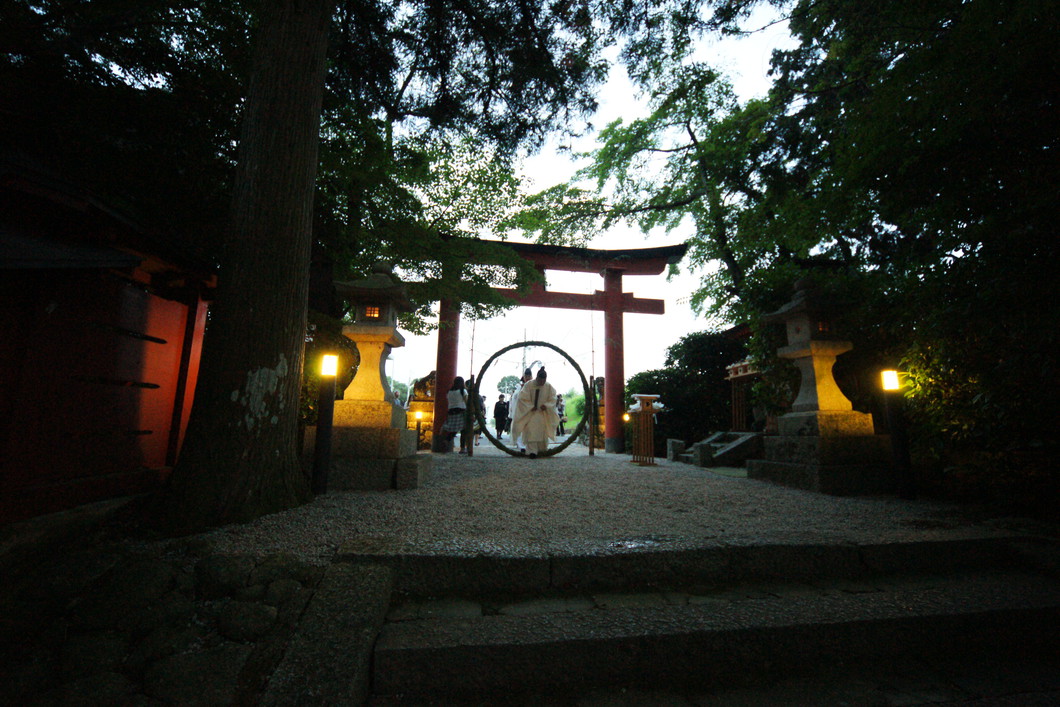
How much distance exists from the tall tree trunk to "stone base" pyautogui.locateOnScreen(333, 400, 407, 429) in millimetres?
953

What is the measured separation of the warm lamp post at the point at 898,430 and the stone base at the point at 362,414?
4994 millimetres

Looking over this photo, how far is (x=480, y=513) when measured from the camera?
3.30m

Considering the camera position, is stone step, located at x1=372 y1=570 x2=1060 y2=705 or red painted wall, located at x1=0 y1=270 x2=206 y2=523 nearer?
stone step, located at x1=372 y1=570 x2=1060 y2=705

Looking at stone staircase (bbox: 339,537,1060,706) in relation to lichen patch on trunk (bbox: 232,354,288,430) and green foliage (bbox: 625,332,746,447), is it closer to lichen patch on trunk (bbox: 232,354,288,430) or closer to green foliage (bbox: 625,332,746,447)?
lichen patch on trunk (bbox: 232,354,288,430)

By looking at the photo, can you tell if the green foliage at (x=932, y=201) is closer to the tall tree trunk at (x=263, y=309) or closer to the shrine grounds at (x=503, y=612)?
the shrine grounds at (x=503, y=612)

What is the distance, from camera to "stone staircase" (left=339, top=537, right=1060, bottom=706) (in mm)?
1641

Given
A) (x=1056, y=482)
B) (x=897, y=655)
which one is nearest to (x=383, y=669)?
(x=897, y=655)

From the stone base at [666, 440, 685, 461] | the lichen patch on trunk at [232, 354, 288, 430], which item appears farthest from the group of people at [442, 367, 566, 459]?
the lichen patch on trunk at [232, 354, 288, 430]

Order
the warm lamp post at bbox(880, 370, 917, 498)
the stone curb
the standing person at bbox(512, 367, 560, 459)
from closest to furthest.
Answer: the stone curb < the warm lamp post at bbox(880, 370, 917, 498) < the standing person at bbox(512, 367, 560, 459)

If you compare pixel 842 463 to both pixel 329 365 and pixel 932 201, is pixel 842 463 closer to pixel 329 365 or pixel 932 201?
pixel 932 201

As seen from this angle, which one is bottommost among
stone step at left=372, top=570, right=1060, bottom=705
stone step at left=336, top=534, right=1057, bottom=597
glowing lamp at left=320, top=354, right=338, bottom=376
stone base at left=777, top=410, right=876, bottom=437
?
stone step at left=372, top=570, right=1060, bottom=705

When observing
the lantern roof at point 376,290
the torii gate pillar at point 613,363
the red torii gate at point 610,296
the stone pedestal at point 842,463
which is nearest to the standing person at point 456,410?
the red torii gate at point 610,296

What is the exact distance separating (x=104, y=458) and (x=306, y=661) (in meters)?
2.59

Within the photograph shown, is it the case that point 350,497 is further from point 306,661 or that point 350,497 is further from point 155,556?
point 306,661
